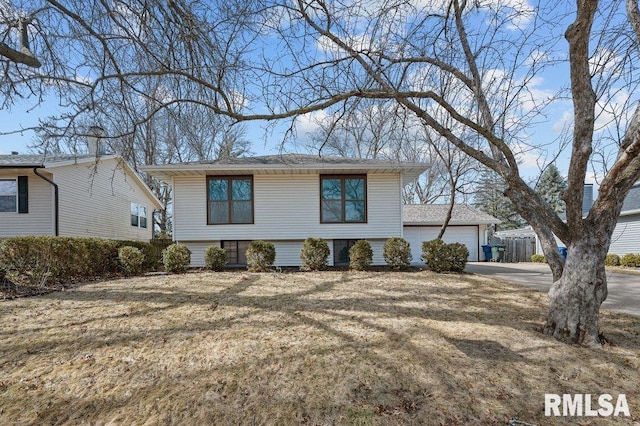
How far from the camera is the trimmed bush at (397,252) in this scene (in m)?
10.2

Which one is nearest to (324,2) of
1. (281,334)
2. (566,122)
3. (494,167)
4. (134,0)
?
(134,0)

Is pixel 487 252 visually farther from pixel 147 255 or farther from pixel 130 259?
pixel 130 259

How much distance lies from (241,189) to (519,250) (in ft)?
54.1

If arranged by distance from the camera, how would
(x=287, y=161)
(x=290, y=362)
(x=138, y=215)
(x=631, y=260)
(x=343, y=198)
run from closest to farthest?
(x=290, y=362) → (x=287, y=161) → (x=343, y=198) → (x=631, y=260) → (x=138, y=215)

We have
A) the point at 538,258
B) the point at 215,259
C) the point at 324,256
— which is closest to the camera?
the point at 215,259

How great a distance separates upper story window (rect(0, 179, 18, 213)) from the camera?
1182 centimetres

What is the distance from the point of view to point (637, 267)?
13469 mm

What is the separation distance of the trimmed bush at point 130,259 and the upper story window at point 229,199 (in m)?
2.39

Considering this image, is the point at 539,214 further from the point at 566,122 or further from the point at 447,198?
the point at 447,198

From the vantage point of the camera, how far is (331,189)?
11.4 m

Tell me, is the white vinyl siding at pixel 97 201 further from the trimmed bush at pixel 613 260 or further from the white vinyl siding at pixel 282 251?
the trimmed bush at pixel 613 260

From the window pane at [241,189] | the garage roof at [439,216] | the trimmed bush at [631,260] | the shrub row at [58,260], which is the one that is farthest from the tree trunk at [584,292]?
the garage roof at [439,216]

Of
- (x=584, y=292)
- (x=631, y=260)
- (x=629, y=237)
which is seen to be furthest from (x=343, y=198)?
(x=629, y=237)

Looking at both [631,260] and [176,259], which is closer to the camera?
[176,259]
